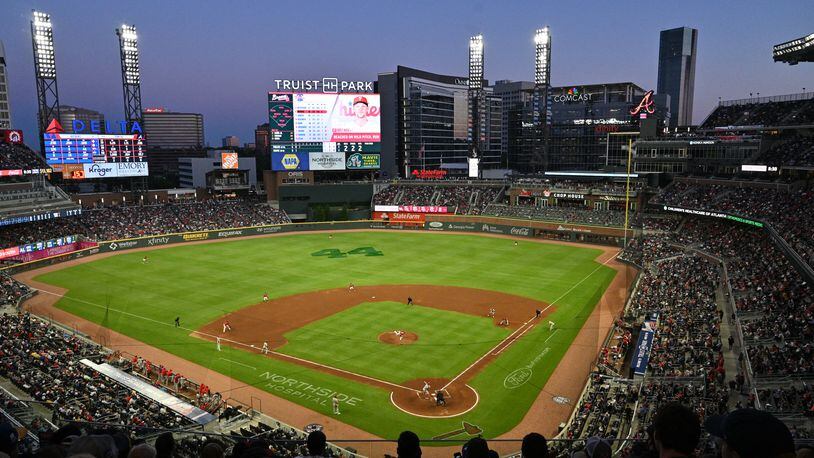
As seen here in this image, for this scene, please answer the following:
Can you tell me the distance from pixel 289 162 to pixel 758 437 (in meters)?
86.1

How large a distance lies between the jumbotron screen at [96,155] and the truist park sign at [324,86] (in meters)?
22.4

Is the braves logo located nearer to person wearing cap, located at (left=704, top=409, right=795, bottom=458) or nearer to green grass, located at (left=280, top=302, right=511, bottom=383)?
green grass, located at (left=280, top=302, right=511, bottom=383)

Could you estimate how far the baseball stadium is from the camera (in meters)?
20.9

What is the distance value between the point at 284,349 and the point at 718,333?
80.1 feet

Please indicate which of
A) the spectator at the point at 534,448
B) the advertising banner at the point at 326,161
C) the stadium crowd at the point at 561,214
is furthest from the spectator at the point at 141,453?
the advertising banner at the point at 326,161

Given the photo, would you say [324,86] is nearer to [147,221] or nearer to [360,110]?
[360,110]

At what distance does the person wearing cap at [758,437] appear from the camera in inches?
150

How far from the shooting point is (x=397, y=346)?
3309cm

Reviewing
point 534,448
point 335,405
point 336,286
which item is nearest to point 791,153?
point 336,286

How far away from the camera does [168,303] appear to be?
43.1m

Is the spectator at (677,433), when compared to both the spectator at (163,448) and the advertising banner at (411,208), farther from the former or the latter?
the advertising banner at (411,208)

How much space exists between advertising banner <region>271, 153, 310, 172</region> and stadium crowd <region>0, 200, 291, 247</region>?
22.2 ft

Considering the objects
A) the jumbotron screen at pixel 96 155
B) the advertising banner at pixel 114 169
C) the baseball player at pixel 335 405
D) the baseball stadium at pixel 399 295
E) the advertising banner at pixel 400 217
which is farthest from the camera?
the advertising banner at pixel 400 217

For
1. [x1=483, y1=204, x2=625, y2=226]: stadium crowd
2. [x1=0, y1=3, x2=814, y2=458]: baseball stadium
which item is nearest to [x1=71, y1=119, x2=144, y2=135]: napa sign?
→ [x1=0, y1=3, x2=814, y2=458]: baseball stadium
